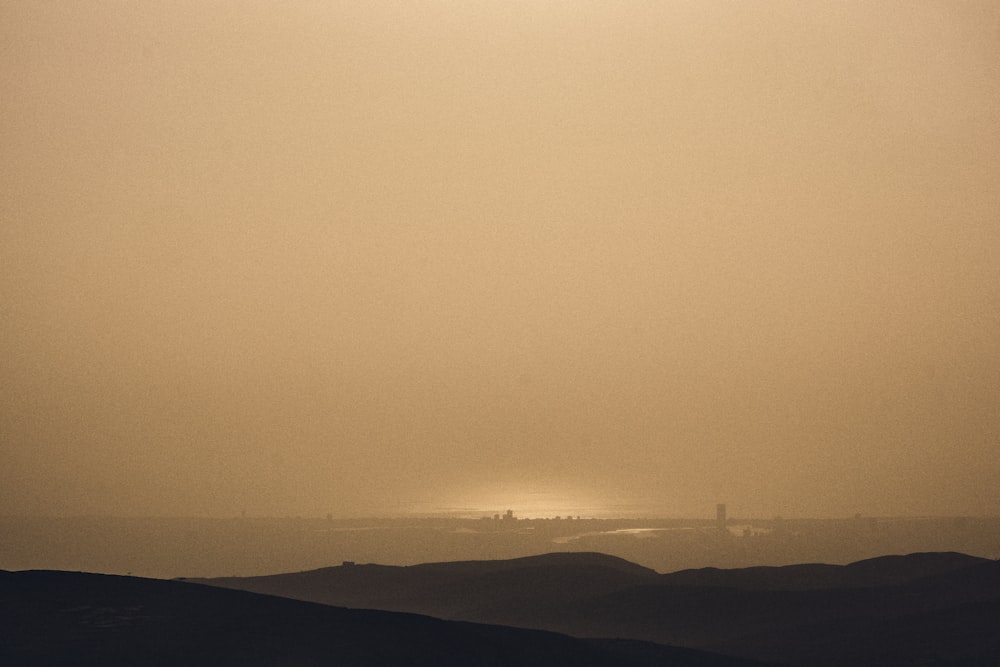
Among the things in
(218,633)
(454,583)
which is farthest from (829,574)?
(218,633)

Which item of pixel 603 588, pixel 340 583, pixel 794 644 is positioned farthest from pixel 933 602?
pixel 340 583

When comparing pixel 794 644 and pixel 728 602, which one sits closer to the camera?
pixel 794 644

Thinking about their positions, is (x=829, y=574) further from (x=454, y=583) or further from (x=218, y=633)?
(x=218, y=633)

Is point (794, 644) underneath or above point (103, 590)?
underneath

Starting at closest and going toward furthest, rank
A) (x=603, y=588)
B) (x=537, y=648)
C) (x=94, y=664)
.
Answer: (x=94, y=664) → (x=537, y=648) → (x=603, y=588)

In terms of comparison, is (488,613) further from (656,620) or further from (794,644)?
(794,644)

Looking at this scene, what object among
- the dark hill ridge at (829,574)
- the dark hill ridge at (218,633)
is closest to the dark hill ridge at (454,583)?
the dark hill ridge at (829,574)

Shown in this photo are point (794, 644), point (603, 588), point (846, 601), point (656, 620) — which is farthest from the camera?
point (603, 588)
